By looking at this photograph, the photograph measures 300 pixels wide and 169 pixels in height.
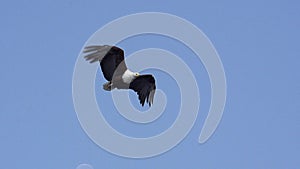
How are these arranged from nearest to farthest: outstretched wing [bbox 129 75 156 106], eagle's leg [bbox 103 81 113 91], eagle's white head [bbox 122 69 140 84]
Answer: eagle's leg [bbox 103 81 113 91] → eagle's white head [bbox 122 69 140 84] → outstretched wing [bbox 129 75 156 106]

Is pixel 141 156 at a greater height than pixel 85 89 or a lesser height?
lesser

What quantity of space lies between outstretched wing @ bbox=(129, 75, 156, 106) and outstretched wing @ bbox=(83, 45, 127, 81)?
374 mm

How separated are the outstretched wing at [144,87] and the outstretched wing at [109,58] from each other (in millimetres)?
374

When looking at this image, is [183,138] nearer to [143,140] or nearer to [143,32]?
[143,140]

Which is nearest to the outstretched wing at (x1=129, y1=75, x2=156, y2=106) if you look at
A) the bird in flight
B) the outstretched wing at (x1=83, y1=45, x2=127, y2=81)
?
the bird in flight

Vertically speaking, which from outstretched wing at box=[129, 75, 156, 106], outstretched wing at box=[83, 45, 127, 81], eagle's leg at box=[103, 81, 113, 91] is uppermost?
outstretched wing at box=[83, 45, 127, 81]

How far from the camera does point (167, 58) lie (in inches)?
754

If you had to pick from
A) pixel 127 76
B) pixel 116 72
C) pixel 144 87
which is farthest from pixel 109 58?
pixel 144 87

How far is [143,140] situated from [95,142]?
45.5 inches

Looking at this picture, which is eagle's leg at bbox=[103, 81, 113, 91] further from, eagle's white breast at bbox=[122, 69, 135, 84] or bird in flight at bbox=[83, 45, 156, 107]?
eagle's white breast at bbox=[122, 69, 135, 84]

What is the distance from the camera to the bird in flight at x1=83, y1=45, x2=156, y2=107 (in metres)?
18.0

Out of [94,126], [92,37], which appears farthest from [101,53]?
[94,126]

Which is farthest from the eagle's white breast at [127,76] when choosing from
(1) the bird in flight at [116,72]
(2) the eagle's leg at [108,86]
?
(2) the eagle's leg at [108,86]

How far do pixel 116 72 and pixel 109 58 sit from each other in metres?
0.32
